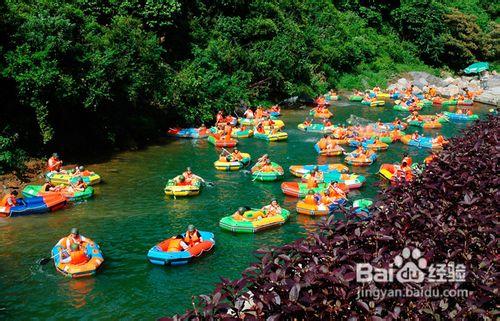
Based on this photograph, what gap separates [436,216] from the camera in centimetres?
717

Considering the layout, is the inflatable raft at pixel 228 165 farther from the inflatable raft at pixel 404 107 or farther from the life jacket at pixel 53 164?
the inflatable raft at pixel 404 107

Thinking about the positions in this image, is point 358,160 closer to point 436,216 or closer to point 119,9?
point 119,9

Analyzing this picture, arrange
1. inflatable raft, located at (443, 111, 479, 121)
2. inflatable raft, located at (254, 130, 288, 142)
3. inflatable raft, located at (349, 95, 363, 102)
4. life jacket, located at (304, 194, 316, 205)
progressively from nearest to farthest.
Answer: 1. life jacket, located at (304, 194, 316, 205)
2. inflatable raft, located at (254, 130, 288, 142)
3. inflatable raft, located at (443, 111, 479, 121)
4. inflatable raft, located at (349, 95, 363, 102)

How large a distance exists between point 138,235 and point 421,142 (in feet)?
57.4

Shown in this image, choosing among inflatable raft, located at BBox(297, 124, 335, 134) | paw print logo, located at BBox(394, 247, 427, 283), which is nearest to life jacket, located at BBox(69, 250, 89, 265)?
paw print logo, located at BBox(394, 247, 427, 283)

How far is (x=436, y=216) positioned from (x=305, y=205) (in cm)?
1145

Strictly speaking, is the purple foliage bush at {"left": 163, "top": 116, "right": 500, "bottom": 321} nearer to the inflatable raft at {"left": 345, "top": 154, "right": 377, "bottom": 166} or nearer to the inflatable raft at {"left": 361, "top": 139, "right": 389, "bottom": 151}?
the inflatable raft at {"left": 345, "top": 154, "right": 377, "bottom": 166}

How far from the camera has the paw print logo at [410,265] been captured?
5.70 m

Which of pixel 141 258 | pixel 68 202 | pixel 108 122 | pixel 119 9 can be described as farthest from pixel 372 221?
pixel 119 9

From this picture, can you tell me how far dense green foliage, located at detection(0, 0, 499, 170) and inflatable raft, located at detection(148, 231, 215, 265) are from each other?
29.7ft

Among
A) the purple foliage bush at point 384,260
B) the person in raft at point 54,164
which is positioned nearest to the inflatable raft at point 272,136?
the person in raft at point 54,164

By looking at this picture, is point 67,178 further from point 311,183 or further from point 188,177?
point 311,183

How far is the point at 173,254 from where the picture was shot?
1480cm

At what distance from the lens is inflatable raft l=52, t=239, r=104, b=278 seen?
14.1m
